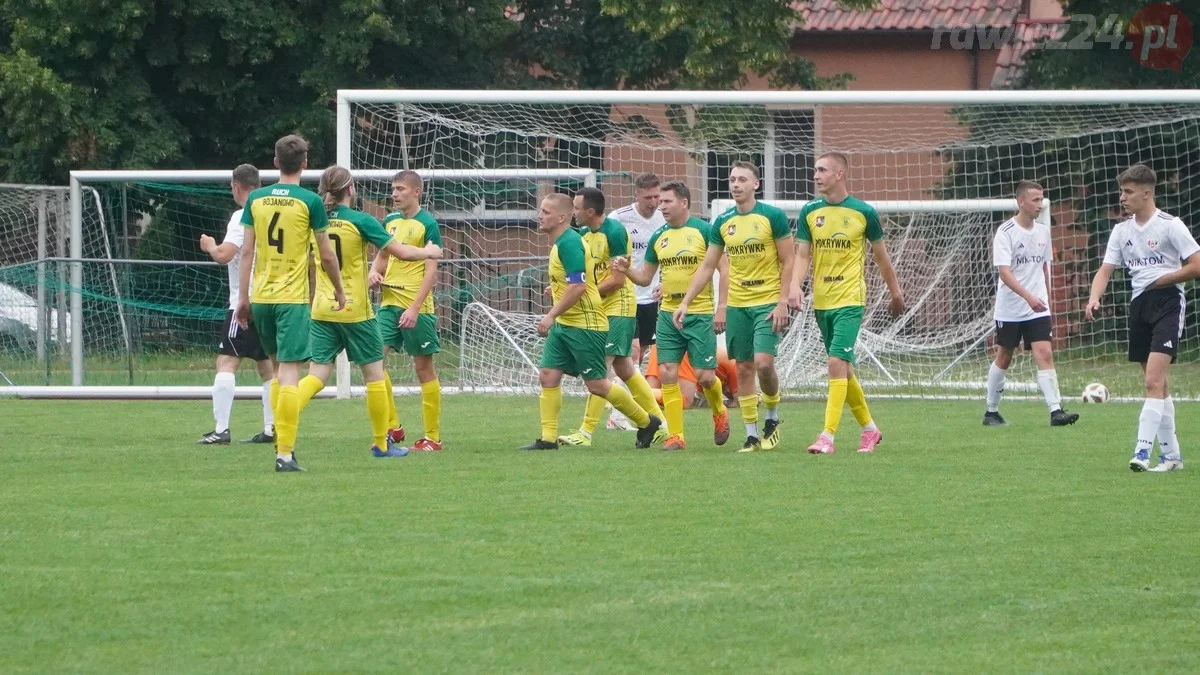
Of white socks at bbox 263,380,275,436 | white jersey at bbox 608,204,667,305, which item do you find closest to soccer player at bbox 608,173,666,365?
white jersey at bbox 608,204,667,305

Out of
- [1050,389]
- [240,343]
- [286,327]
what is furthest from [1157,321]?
[240,343]

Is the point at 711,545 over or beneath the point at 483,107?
beneath

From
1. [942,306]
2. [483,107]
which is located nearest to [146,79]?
[483,107]

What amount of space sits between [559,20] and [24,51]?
28.6 ft

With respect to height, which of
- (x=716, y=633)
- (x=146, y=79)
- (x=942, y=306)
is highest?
(x=146, y=79)

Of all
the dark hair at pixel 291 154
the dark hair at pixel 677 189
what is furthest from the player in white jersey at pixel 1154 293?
the dark hair at pixel 291 154

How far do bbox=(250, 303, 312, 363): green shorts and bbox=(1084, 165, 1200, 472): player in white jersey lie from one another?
15.2 feet

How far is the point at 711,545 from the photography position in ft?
22.4

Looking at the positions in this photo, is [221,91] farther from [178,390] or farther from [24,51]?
[178,390]

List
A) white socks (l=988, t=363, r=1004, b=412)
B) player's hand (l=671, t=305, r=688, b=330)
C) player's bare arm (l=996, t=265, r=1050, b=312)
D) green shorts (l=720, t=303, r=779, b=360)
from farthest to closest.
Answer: white socks (l=988, t=363, r=1004, b=412)
player's bare arm (l=996, t=265, r=1050, b=312)
player's hand (l=671, t=305, r=688, b=330)
green shorts (l=720, t=303, r=779, b=360)

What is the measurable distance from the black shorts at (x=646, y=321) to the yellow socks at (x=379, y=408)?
3939mm

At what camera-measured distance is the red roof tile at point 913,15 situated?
2858 cm

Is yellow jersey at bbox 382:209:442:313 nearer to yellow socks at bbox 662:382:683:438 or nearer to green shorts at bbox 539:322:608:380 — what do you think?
green shorts at bbox 539:322:608:380

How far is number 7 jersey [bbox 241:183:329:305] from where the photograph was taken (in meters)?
9.68
